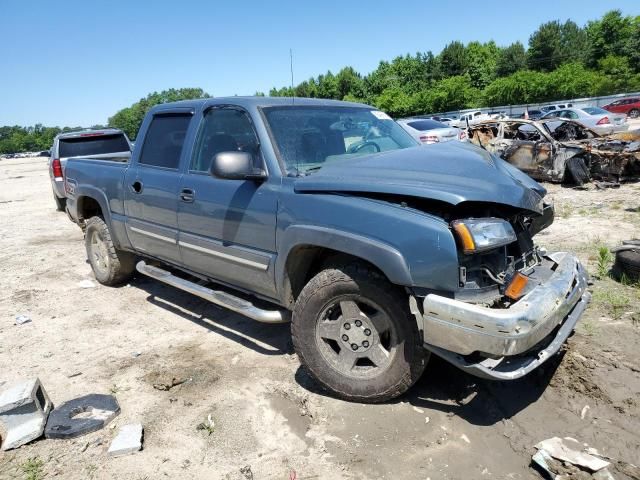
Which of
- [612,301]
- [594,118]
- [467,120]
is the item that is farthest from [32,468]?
[594,118]

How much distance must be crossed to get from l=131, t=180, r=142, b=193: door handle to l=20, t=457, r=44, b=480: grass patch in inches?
98.0

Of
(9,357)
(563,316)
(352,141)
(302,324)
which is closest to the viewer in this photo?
(563,316)

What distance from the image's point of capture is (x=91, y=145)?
10.5 meters

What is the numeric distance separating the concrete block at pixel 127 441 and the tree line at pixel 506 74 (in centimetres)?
4550

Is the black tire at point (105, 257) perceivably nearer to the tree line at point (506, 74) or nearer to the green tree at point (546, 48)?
the tree line at point (506, 74)

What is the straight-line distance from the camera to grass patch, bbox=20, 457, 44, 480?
2682 millimetres

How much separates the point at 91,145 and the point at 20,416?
871 centimetres

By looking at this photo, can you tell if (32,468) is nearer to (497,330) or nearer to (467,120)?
(497,330)

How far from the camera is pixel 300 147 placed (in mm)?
→ 3570

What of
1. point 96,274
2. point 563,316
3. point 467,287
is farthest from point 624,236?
point 96,274

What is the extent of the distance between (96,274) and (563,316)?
529 cm

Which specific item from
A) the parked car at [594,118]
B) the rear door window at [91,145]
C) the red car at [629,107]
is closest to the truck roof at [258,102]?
the rear door window at [91,145]

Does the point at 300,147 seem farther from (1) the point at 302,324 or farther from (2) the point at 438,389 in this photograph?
(2) the point at 438,389

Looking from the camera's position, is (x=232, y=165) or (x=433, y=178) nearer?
(x=433, y=178)
